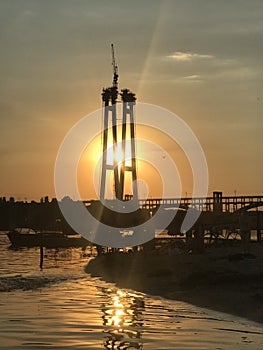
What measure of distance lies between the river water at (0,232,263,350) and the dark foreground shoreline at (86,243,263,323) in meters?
1.10

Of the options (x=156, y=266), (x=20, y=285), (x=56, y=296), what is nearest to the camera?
(x=56, y=296)

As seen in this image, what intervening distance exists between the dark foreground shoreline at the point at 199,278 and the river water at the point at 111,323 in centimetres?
110

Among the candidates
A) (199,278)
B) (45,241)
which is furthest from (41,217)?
(199,278)

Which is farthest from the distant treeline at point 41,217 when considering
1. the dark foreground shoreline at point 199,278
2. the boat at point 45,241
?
the dark foreground shoreline at point 199,278

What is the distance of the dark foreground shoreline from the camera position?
26672 mm

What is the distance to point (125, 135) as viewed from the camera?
356ft

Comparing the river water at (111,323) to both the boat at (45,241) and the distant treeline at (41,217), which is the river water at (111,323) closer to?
the boat at (45,241)

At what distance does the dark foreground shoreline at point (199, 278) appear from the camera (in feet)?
87.5

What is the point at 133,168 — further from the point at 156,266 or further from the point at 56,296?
the point at 56,296

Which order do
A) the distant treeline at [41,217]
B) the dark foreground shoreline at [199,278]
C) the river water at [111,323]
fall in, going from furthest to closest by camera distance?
the distant treeline at [41,217], the dark foreground shoreline at [199,278], the river water at [111,323]

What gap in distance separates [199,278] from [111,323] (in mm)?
11411

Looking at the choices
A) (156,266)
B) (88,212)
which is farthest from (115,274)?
(88,212)

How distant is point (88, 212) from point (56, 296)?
4302 inches

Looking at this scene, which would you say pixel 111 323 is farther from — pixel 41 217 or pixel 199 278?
pixel 41 217
